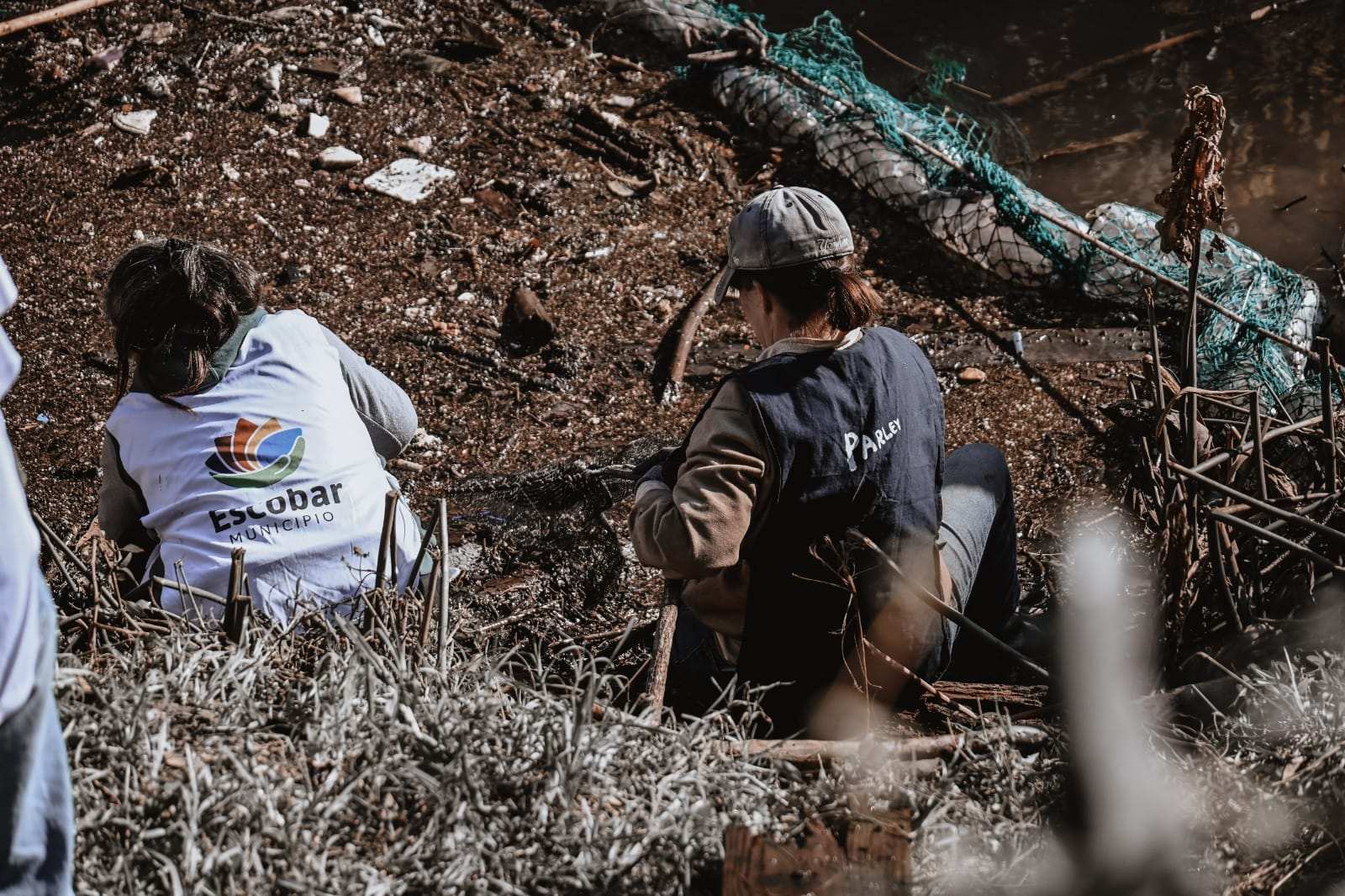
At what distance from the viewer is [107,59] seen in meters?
6.62

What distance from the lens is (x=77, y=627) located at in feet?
6.47

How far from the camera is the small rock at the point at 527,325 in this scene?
Result: 528 cm

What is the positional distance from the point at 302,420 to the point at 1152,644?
2.23m

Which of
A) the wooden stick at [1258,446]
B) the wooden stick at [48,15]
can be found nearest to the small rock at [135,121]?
the wooden stick at [48,15]

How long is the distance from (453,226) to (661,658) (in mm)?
4139

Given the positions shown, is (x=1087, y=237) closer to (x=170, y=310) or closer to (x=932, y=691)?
(x=932, y=691)

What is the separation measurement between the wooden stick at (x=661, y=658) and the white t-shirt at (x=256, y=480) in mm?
909

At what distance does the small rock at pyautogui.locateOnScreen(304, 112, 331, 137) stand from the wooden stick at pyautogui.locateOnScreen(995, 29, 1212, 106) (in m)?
4.68

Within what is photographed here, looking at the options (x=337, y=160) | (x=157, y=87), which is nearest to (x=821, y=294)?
(x=337, y=160)

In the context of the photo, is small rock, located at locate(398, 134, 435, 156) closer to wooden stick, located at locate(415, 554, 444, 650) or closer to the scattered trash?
the scattered trash

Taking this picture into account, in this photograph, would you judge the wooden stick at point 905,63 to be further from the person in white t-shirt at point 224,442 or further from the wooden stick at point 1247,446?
the person in white t-shirt at point 224,442

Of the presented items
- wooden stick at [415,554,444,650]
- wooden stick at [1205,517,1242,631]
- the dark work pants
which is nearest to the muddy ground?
the dark work pants

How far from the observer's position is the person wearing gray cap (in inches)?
98.5

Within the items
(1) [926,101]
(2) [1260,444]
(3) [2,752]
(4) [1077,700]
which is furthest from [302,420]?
(1) [926,101]
